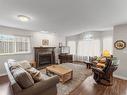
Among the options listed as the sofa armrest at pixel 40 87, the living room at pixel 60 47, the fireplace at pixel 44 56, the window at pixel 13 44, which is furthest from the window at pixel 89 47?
the sofa armrest at pixel 40 87

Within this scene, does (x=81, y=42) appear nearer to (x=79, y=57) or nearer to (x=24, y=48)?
(x=79, y=57)

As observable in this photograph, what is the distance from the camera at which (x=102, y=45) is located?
21.9 ft

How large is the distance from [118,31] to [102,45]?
2.49 meters

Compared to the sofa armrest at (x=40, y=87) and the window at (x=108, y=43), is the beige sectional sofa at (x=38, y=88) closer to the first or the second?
the sofa armrest at (x=40, y=87)

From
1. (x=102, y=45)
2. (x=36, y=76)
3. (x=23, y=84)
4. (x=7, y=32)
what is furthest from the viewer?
(x=102, y=45)

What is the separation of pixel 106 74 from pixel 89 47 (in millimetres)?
4067

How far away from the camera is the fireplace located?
19.0 feet

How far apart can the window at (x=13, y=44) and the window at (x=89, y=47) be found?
424 cm

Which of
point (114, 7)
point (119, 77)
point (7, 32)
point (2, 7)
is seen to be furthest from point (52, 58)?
point (114, 7)

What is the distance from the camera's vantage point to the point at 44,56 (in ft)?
21.0

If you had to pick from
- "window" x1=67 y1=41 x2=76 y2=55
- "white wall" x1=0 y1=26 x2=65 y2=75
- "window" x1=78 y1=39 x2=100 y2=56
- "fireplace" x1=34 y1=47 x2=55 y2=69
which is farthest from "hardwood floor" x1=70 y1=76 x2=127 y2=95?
"window" x1=67 y1=41 x2=76 y2=55

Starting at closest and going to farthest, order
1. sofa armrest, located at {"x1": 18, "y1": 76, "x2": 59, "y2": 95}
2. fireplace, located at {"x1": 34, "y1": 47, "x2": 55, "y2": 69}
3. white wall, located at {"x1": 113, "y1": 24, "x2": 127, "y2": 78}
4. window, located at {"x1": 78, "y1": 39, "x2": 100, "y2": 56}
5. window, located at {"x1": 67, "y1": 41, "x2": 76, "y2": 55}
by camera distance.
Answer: sofa armrest, located at {"x1": 18, "y1": 76, "x2": 59, "y2": 95} < white wall, located at {"x1": 113, "y1": 24, "x2": 127, "y2": 78} < fireplace, located at {"x1": 34, "y1": 47, "x2": 55, "y2": 69} < window, located at {"x1": 78, "y1": 39, "x2": 100, "y2": 56} < window, located at {"x1": 67, "y1": 41, "x2": 76, "y2": 55}

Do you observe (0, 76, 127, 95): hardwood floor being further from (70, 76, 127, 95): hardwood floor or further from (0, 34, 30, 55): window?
(0, 34, 30, 55): window

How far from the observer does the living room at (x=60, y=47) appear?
2.35m
